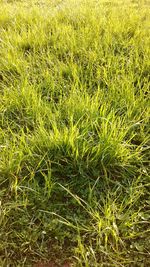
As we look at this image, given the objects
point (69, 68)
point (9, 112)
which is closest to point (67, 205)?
point (9, 112)

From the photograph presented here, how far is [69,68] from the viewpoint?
9.18 ft

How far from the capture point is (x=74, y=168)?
1.83 meters

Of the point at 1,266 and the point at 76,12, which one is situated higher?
the point at 76,12

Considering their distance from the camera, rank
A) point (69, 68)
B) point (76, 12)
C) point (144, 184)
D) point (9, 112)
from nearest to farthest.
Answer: point (144, 184), point (9, 112), point (69, 68), point (76, 12)

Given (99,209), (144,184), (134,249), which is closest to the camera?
(134,249)

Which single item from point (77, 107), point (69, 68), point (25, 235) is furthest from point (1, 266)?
point (69, 68)

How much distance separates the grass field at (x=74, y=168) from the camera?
146 cm

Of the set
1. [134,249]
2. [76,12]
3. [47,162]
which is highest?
[76,12]

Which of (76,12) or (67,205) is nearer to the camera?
(67,205)

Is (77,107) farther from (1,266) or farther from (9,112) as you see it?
(1,266)

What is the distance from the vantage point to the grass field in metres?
1.46

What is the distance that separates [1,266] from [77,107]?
1.22 metres

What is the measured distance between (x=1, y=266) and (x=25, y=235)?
19 centimetres

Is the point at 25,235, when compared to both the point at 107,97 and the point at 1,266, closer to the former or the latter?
the point at 1,266
